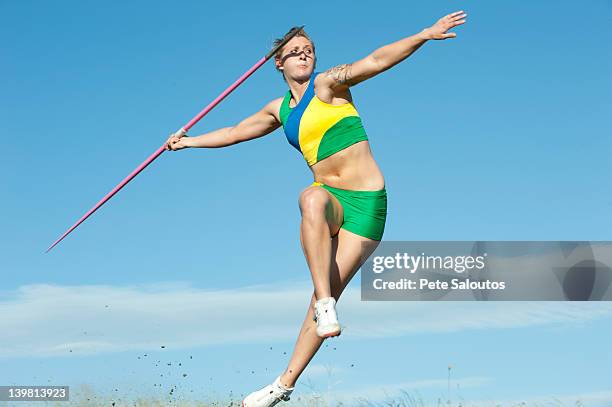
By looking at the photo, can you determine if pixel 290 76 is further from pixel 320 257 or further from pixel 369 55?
pixel 320 257

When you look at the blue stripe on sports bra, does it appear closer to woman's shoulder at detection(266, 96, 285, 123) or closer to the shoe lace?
woman's shoulder at detection(266, 96, 285, 123)

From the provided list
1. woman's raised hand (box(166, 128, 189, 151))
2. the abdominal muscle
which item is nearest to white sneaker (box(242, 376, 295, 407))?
the abdominal muscle

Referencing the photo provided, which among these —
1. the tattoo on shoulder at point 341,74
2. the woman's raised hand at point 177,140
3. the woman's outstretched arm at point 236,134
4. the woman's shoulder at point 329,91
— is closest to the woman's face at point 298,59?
the woman's shoulder at point 329,91

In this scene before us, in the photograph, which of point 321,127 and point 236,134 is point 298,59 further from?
point 236,134

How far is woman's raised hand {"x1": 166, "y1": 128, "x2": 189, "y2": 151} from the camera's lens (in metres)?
7.93

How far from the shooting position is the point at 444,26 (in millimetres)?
5988

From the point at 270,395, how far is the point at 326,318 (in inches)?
46.4

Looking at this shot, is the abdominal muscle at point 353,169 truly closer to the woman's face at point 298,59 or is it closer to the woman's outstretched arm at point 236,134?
the woman's face at point 298,59

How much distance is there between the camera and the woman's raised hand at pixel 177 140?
793 centimetres

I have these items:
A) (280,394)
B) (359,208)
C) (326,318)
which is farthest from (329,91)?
(280,394)

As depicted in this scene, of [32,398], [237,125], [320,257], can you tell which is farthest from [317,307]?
[32,398]

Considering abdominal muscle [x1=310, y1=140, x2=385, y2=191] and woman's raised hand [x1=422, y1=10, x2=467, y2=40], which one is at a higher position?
woman's raised hand [x1=422, y1=10, x2=467, y2=40]

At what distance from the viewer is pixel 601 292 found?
11438 millimetres

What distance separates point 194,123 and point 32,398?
3.86 metres
